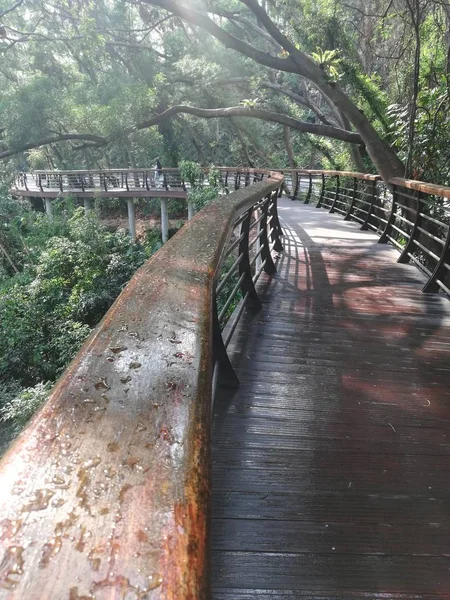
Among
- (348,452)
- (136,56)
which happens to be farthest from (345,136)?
(136,56)

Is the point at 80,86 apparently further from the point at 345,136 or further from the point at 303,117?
the point at 345,136

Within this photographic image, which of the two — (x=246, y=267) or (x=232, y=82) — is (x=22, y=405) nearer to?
(x=246, y=267)

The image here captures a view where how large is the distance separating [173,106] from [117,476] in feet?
53.9

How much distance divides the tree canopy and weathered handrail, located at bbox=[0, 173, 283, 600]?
21.8 ft

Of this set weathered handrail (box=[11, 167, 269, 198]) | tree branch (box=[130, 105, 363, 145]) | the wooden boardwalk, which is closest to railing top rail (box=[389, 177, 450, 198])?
the wooden boardwalk

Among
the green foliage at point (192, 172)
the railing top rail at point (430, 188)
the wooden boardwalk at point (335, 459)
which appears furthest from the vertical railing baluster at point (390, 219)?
the green foliage at point (192, 172)

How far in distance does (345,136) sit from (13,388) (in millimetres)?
8889

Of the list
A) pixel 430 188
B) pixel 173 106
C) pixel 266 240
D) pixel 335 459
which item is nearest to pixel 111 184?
pixel 173 106

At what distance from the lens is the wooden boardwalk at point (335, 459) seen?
1.54 metres

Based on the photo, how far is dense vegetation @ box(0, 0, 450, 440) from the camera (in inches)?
351

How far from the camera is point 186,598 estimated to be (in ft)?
1.44

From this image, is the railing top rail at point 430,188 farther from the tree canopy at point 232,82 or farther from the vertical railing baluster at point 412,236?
the tree canopy at point 232,82

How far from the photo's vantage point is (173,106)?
15500mm

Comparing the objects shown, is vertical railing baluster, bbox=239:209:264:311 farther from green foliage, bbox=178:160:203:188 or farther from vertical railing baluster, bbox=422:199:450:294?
green foliage, bbox=178:160:203:188
